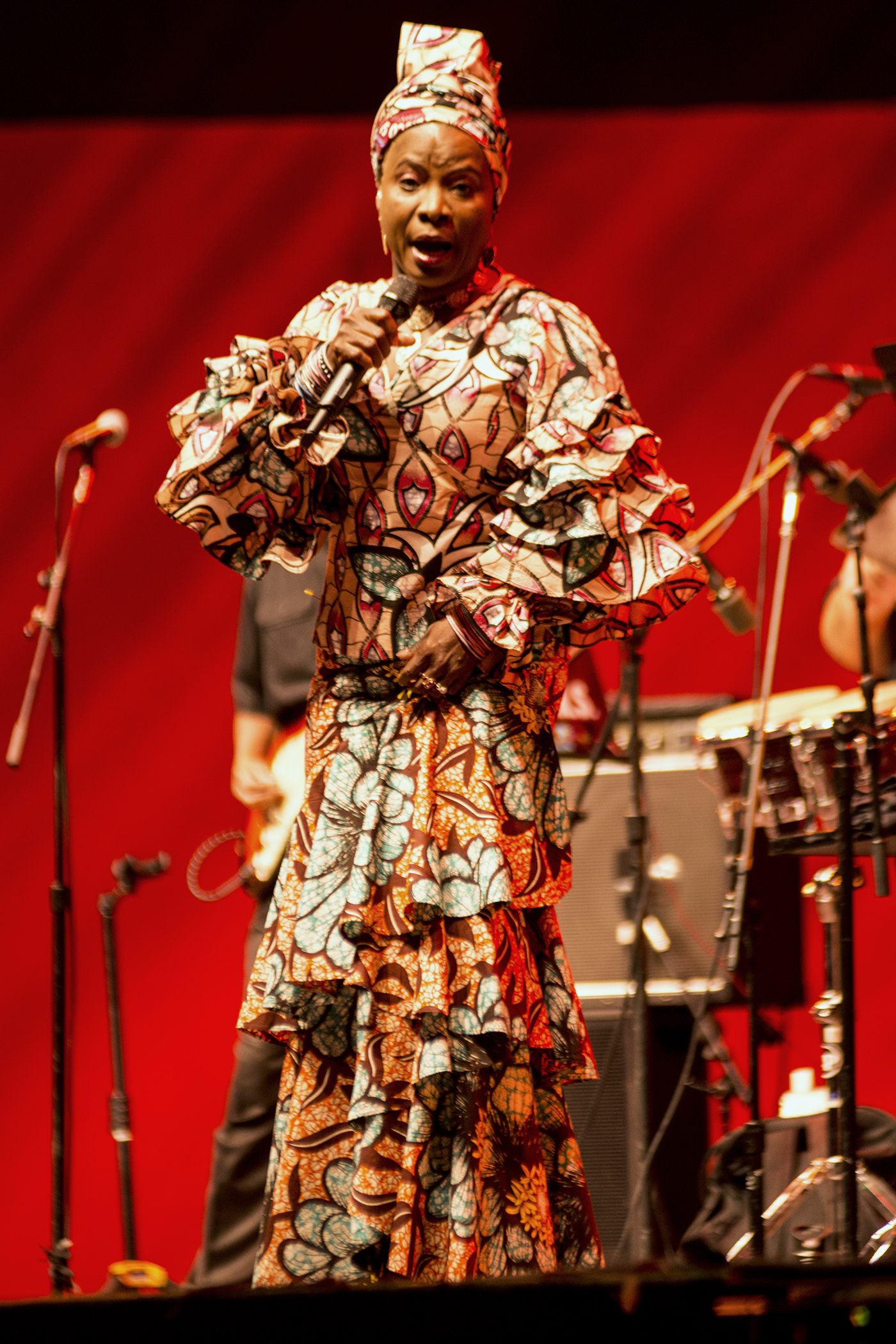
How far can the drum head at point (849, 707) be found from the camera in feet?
10.1

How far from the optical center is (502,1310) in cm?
126

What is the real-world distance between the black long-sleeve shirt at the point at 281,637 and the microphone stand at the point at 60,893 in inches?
22.7

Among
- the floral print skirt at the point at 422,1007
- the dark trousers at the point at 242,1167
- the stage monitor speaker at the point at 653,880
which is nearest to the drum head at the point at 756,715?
the stage monitor speaker at the point at 653,880

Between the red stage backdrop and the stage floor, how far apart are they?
3.72 metres

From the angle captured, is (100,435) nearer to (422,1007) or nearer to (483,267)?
(483,267)

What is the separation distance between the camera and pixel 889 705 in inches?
122

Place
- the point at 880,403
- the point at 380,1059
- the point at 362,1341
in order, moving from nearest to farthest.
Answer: the point at 362,1341 → the point at 380,1059 → the point at 880,403

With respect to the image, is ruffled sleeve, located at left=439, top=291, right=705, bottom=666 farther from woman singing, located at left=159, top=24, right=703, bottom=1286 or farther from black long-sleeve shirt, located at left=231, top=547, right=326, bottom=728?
black long-sleeve shirt, located at left=231, top=547, right=326, bottom=728

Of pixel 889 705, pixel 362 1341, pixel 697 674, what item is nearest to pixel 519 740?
pixel 362 1341

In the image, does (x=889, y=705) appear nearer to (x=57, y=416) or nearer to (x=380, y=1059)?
(x=380, y=1059)

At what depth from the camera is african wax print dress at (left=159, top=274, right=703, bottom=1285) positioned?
6.20 feet

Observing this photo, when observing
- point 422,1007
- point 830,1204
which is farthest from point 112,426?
point 830,1204

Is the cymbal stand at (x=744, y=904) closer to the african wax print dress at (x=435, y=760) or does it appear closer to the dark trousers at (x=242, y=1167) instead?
the african wax print dress at (x=435, y=760)

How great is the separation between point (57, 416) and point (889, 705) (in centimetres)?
307
